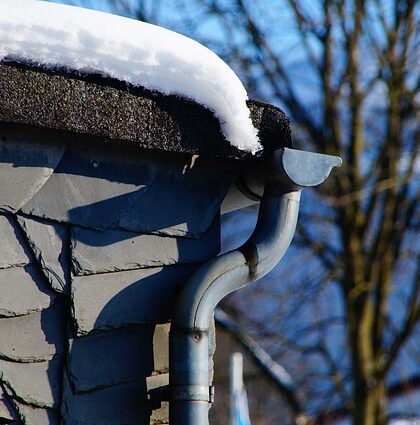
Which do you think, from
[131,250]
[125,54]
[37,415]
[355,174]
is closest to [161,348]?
[131,250]

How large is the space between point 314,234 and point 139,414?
8196mm

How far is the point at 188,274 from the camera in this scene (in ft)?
8.43

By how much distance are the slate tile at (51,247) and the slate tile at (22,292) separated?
0.03m

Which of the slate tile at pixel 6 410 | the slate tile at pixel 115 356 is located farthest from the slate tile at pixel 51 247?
the slate tile at pixel 6 410

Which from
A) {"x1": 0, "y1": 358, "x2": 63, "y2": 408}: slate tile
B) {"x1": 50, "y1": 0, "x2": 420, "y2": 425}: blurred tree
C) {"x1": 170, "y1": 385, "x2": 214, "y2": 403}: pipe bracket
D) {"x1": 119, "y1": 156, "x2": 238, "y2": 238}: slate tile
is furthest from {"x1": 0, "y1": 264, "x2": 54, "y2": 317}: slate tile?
{"x1": 50, "y1": 0, "x2": 420, "y2": 425}: blurred tree

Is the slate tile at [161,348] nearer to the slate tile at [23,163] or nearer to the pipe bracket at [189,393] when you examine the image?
the pipe bracket at [189,393]

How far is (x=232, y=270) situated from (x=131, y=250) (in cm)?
26

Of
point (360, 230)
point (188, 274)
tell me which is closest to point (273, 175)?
point (188, 274)

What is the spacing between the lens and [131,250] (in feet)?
8.11

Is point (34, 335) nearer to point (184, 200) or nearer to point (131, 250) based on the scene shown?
point (131, 250)

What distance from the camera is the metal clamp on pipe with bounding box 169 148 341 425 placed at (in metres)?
2.41

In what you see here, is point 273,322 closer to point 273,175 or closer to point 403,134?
point 403,134

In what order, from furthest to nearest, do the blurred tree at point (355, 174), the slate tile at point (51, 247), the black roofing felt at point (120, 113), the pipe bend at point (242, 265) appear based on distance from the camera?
the blurred tree at point (355, 174), the pipe bend at point (242, 265), the slate tile at point (51, 247), the black roofing felt at point (120, 113)

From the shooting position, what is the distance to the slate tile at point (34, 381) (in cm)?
227
